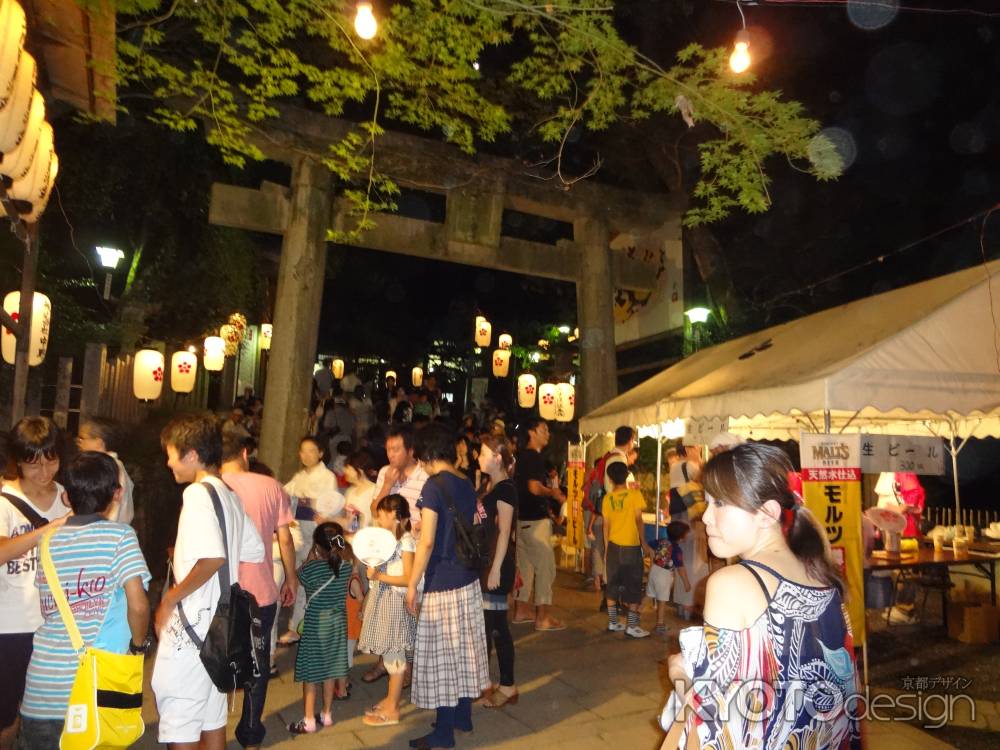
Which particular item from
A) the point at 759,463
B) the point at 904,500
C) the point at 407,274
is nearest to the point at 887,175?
the point at 904,500

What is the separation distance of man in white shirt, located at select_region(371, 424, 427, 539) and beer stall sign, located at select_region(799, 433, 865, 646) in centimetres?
302

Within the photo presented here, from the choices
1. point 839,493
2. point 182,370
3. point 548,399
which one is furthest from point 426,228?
point 839,493

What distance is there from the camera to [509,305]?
2461 centimetres

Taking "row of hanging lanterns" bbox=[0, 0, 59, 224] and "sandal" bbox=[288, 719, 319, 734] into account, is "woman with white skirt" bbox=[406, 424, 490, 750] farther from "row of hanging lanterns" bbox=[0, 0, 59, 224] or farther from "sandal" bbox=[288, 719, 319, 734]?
"row of hanging lanterns" bbox=[0, 0, 59, 224]

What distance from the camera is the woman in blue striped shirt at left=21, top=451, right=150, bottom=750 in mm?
2820

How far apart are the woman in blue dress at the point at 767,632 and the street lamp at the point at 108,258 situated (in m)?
12.1

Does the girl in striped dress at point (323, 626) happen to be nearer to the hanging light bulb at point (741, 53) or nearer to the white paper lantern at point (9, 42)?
the white paper lantern at point (9, 42)

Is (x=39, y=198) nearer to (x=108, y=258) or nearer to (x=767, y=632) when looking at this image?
(x=767, y=632)

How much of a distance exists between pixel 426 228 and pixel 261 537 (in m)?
7.76

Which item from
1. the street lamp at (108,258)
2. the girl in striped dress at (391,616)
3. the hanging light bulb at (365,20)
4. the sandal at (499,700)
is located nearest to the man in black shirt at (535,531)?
the sandal at (499,700)

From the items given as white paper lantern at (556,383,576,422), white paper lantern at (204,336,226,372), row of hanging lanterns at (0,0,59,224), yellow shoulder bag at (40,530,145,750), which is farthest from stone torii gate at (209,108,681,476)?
yellow shoulder bag at (40,530,145,750)

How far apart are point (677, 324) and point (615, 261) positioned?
6.24ft

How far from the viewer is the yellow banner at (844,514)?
5.36 metres

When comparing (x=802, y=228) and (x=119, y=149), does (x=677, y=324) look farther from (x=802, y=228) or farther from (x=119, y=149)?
Result: (x=119, y=149)
